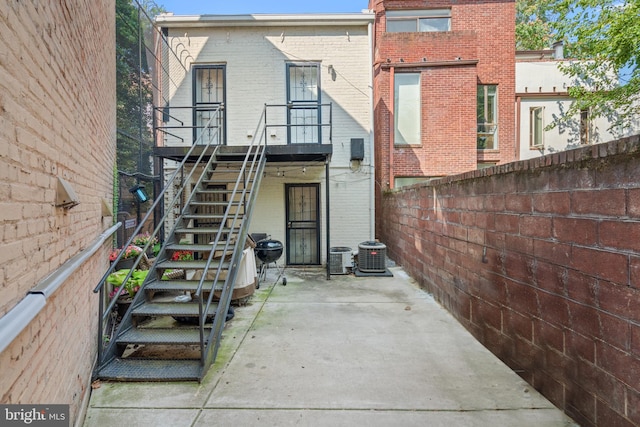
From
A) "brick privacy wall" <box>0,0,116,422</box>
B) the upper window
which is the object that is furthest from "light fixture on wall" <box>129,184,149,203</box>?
the upper window

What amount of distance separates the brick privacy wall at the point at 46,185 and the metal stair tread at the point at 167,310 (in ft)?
1.59

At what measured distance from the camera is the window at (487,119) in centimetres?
1073

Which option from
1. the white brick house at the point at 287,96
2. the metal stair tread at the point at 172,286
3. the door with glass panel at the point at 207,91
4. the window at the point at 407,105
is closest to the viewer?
the metal stair tread at the point at 172,286

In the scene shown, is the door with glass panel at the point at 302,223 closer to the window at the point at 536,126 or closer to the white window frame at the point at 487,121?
the white window frame at the point at 487,121

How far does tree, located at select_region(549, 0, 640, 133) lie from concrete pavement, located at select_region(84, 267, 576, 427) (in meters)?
9.61

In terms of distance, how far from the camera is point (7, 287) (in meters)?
1.52

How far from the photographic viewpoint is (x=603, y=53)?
9.88 meters

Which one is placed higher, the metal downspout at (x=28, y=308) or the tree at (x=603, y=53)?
the tree at (x=603, y=53)

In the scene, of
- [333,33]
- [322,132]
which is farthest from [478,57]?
[322,132]

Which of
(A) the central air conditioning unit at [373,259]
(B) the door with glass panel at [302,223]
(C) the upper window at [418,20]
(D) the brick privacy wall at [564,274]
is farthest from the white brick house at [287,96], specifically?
(D) the brick privacy wall at [564,274]

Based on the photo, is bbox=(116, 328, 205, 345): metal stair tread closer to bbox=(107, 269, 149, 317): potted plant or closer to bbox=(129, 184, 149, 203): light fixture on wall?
bbox=(107, 269, 149, 317): potted plant

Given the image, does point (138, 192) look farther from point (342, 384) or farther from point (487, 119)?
point (487, 119)

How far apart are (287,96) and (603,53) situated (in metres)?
9.34

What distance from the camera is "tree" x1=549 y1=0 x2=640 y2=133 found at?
29.2 feet
